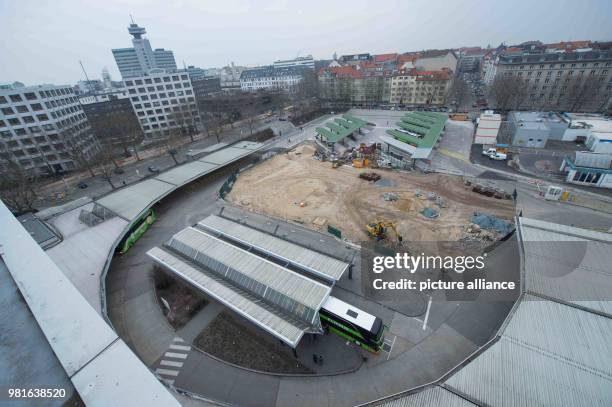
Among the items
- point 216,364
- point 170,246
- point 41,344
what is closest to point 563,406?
point 216,364

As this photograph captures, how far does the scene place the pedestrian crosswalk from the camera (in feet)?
57.7

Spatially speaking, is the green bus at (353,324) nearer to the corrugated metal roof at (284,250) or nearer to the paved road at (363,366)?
the paved road at (363,366)

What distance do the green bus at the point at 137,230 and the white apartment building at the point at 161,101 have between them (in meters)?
42.7

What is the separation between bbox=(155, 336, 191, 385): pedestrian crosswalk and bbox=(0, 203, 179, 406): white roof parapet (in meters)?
8.49

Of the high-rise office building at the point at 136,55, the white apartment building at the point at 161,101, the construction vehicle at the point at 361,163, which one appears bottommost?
the construction vehicle at the point at 361,163

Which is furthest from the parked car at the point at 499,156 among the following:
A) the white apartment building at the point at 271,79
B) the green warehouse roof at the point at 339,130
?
the white apartment building at the point at 271,79

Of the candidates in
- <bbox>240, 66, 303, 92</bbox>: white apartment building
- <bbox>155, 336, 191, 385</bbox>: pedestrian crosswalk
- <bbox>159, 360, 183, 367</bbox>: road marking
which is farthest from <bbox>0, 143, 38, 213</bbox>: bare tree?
<bbox>240, 66, 303, 92</bbox>: white apartment building

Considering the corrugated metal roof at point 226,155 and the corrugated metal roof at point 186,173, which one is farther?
the corrugated metal roof at point 226,155

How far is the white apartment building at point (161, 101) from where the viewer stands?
226ft

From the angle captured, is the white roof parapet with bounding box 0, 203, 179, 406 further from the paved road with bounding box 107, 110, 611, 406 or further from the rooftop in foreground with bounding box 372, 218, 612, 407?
the rooftop in foreground with bounding box 372, 218, 612, 407

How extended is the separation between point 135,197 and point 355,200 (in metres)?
30.7

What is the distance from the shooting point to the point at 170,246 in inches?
1016

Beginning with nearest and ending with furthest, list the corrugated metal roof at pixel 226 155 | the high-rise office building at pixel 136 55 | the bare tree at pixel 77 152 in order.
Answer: the corrugated metal roof at pixel 226 155 → the bare tree at pixel 77 152 → the high-rise office building at pixel 136 55

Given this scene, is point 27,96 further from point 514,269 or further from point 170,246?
point 514,269
